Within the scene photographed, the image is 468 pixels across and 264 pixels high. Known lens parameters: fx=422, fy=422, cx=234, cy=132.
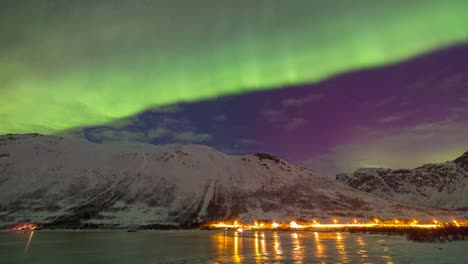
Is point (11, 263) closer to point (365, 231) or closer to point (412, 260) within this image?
point (412, 260)

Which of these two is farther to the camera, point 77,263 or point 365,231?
point 365,231

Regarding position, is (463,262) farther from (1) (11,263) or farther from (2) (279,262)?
(1) (11,263)

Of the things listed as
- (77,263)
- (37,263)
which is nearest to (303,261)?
(77,263)

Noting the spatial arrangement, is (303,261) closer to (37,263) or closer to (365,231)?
(37,263)

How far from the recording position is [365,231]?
179500 millimetres

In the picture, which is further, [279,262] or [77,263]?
[77,263]

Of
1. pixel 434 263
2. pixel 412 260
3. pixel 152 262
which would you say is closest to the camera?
pixel 434 263

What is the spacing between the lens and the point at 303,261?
58.5 m

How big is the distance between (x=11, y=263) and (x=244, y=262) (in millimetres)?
37486

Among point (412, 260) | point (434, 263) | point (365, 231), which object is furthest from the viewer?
point (365, 231)

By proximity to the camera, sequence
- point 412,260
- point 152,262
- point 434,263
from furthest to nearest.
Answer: point 152,262 → point 412,260 → point 434,263

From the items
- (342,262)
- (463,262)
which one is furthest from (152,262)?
(463,262)

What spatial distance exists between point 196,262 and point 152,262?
7468 mm

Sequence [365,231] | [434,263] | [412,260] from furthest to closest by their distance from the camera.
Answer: [365,231] < [412,260] < [434,263]
